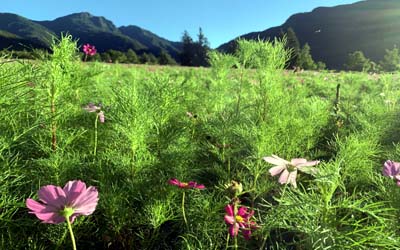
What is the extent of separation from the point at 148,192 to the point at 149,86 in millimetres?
929

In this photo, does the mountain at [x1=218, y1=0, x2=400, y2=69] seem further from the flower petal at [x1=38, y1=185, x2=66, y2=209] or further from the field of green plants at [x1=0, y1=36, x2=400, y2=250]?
the flower petal at [x1=38, y1=185, x2=66, y2=209]

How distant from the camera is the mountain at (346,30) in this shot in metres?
101

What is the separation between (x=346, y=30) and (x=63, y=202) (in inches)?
5282

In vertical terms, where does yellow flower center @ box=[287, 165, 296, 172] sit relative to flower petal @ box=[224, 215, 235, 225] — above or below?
above

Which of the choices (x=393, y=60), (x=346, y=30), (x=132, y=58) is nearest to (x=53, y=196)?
(x=393, y=60)

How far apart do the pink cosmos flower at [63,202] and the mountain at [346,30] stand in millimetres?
83533

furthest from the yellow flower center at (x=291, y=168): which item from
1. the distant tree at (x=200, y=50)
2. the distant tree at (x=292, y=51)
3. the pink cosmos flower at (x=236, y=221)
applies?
→ the distant tree at (x=200, y=50)

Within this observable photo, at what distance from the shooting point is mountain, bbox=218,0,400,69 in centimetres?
10144

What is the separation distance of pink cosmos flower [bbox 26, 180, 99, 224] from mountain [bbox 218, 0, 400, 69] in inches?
3289

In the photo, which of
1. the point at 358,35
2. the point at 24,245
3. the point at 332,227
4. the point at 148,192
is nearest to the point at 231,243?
the point at 148,192

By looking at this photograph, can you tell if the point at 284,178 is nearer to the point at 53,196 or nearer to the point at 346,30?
the point at 53,196

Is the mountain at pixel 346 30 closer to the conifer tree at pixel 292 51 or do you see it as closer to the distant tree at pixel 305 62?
the distant tree at pixel 305 62

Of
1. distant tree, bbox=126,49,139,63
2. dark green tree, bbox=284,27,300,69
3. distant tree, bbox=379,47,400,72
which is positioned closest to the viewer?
dark green tree, bbox=284,27,300,69

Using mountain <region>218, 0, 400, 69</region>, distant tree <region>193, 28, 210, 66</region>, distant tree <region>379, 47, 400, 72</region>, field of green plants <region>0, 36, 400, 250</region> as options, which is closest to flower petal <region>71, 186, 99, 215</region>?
field of green plants <region>0, 36, 400, 250</region>
